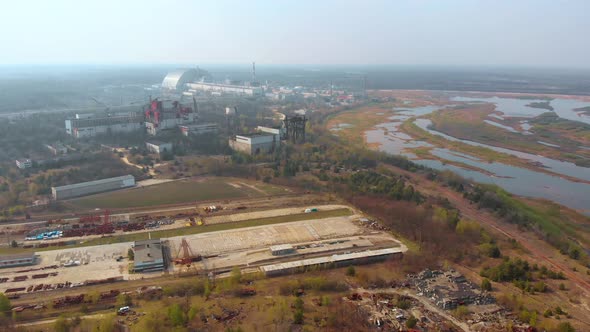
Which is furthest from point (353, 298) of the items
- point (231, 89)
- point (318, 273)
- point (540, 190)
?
point (231, 89)

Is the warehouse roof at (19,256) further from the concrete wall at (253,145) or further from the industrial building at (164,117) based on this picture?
the industrial building at (164,117)

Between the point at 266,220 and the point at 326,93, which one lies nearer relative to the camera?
the point at 266,220

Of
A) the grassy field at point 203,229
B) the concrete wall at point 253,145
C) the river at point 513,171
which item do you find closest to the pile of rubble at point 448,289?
the grassy field at point 203,229

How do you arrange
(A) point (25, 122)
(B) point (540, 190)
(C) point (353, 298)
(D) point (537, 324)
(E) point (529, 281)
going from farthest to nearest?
(A) point (25, 122) → (B) point (540, 190) → (E) point (529, 281) → (C) point (353, 298) → (D) point (537, 324)

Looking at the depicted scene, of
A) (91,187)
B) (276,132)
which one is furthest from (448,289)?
(276,132)

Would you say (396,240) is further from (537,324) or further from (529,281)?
(537,324)

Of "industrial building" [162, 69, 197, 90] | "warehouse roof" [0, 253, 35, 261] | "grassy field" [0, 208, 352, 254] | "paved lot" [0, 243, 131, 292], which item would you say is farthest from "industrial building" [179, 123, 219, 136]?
"industrial building" [162, 69, 197, 90]
